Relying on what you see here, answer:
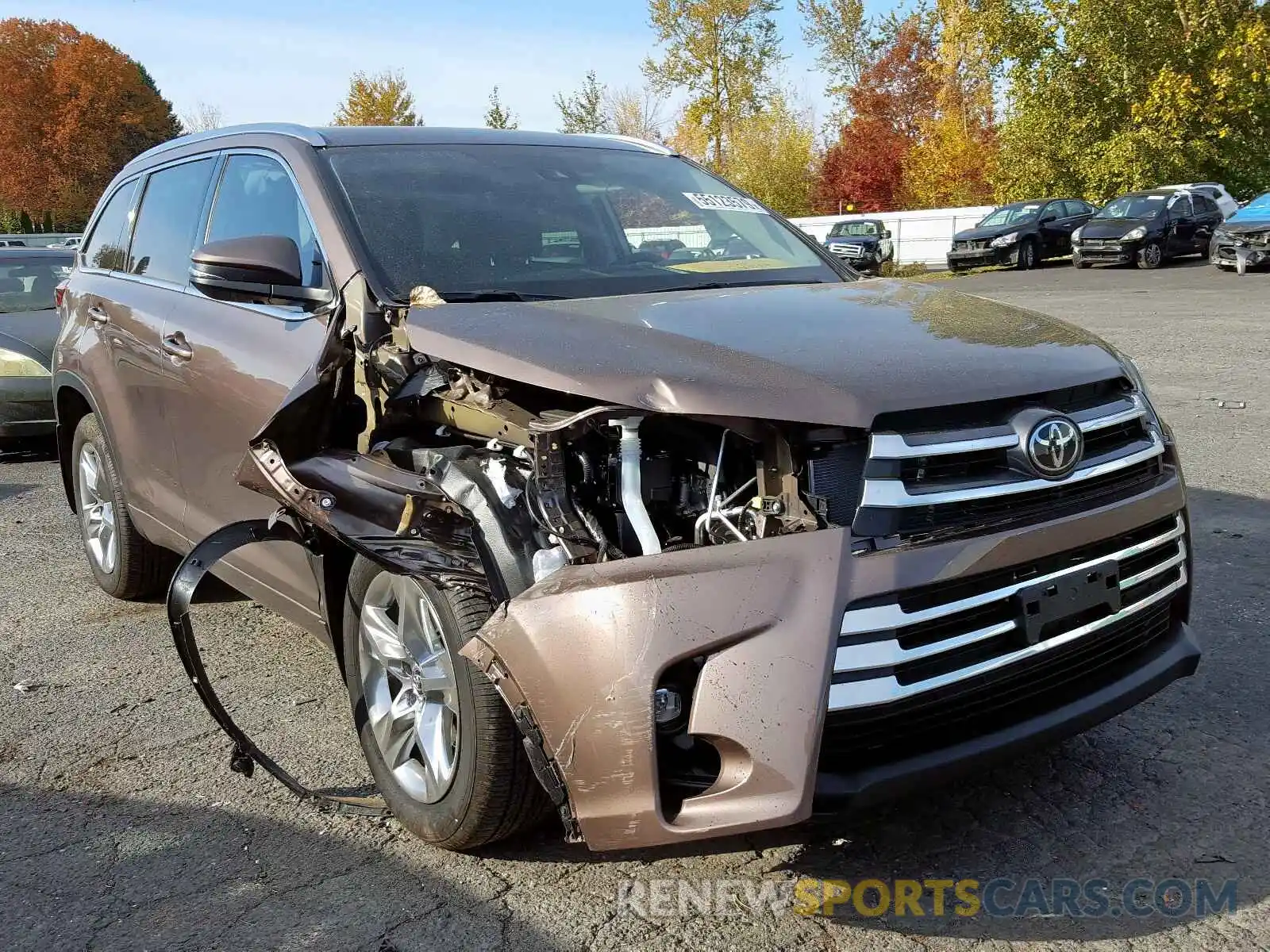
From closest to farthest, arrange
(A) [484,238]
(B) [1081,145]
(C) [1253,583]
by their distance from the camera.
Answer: (A) [484,238]
(C) [1253,583]
(B) [1081,145]

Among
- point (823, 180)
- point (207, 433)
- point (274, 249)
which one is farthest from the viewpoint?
point (823, 180)

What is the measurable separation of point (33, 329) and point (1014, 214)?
83.0 feet

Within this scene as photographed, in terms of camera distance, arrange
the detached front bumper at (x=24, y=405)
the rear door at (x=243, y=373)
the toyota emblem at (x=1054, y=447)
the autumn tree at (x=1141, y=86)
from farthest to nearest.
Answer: the autumn tree at (x=1141, y=86)
the detached front bumper at (x=24, y=405)
the rear door at (x=243, y=373)
the toyota emblem at (x=1054, y=447)

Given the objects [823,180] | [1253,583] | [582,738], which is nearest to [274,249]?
[582,738]

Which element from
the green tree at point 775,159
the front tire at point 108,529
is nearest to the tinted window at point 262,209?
the front tire at point 108,529

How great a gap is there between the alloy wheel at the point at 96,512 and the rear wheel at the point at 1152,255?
2451 cm

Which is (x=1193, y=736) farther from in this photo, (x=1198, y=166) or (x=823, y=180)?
(x=823, y=180)

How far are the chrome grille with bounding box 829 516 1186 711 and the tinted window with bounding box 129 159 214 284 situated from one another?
3.14m

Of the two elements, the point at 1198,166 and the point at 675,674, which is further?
the point at 1198,166

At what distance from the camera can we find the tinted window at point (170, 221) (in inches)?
175

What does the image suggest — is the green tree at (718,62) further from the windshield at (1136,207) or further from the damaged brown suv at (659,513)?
the damaged brown suv at (659,513)

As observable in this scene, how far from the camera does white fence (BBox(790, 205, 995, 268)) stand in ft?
119

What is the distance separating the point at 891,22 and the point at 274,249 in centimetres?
5245

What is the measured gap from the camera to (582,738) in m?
2.36
